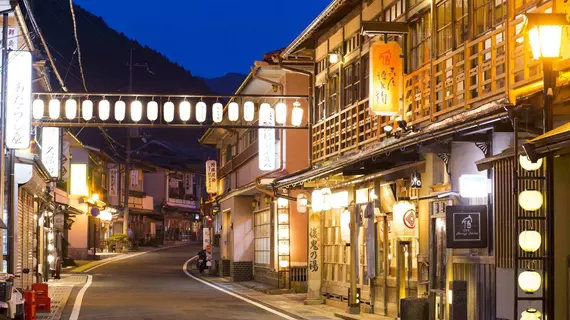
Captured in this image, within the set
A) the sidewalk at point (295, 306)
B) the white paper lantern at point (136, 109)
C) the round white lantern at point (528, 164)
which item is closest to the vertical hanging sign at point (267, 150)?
the sidewalk at point (295, 306)

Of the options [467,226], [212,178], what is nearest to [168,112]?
[467,226]

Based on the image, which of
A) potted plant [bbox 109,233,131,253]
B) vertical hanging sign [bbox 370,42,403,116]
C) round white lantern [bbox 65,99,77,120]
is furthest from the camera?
potted plant [bbox 109,233,131,253]

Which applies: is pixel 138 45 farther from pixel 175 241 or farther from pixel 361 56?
pixel 361 56

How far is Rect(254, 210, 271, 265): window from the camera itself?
39969 mm

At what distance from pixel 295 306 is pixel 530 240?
16300 millimetres

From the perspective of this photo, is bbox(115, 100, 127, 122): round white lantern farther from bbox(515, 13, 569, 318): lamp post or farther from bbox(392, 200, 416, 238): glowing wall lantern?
bbox(515, 13, 569, 318): lamp post

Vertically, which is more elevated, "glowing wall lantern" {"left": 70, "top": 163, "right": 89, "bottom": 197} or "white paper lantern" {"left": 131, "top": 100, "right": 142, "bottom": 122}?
"white paper lantern" {"left": 131, "top": 100, "right": 142, "bottom": 122}

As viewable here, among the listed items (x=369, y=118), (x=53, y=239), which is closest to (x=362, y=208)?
(x=369, y=118)

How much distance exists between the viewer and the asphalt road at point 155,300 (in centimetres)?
2433

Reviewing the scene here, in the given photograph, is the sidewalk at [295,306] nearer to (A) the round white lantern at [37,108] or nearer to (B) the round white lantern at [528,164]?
(A) the round white lantern at [37,108]

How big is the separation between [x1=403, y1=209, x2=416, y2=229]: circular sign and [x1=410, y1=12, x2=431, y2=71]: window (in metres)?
3.45

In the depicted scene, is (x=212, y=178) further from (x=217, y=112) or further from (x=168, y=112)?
(x=168, y=112)

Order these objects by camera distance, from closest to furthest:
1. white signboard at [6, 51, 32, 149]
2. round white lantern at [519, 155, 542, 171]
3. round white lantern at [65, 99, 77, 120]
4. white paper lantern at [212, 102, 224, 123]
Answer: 1. round white lantern at [519, 155, 542, 171]
2. white signboard at [6, 51, 32, 149]
3. round white lantern at [65, 99, 77, 120]
4. white paper lantern at [212, 102, 224, 123]

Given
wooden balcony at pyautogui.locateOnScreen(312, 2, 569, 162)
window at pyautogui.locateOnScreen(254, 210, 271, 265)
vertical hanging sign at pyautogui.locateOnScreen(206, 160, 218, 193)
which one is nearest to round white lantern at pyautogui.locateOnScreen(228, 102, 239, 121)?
window at pyautogui.locateOnScreen(254, 210, 271, 265)
